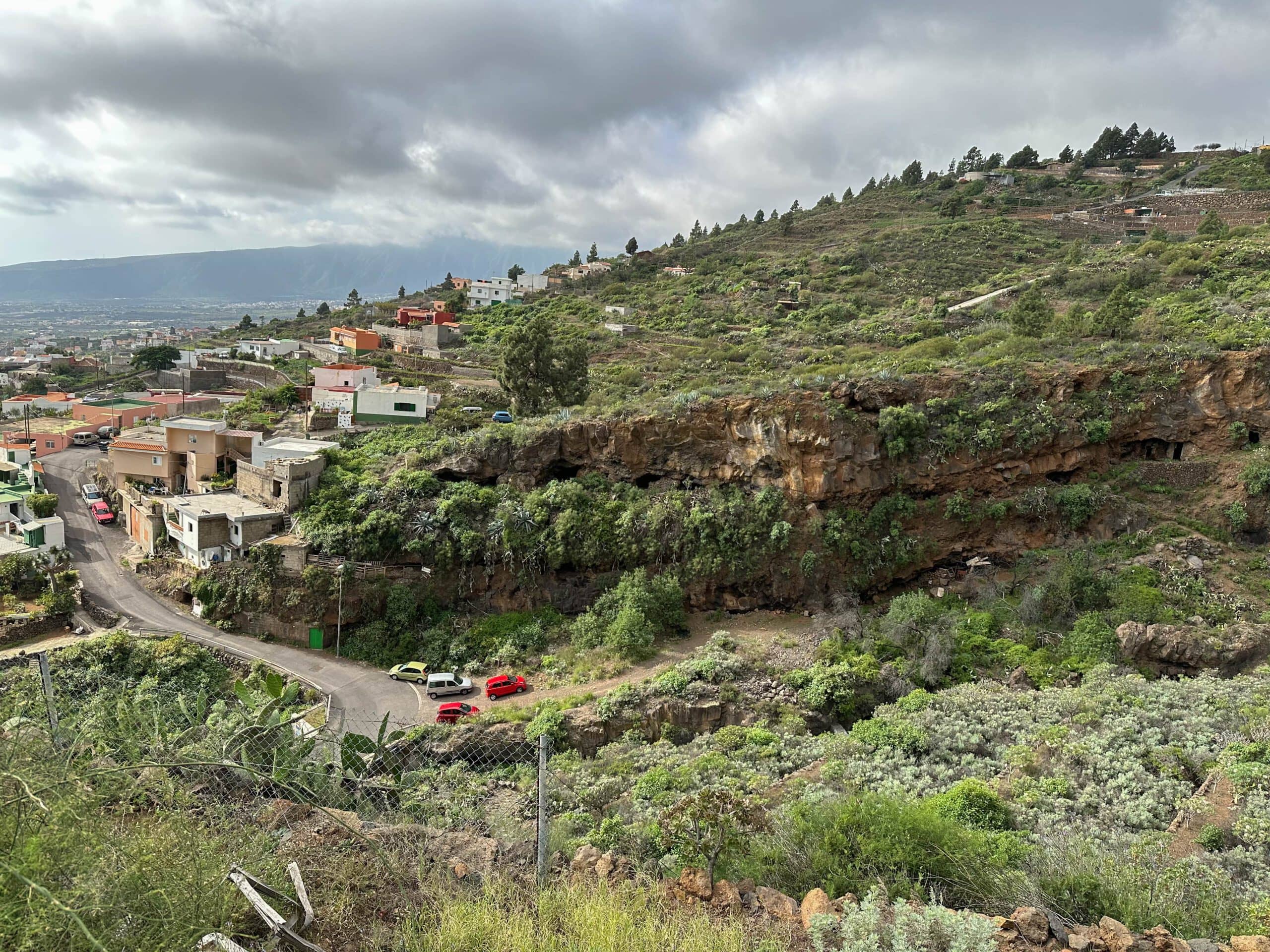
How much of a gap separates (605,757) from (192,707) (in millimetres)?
7519

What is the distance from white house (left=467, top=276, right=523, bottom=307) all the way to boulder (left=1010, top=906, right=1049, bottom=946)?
2422 inches

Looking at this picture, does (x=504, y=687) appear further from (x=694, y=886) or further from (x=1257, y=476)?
(x=1257, y=476)

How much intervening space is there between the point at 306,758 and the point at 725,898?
5212 millimetres

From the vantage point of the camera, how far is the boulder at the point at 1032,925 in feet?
14.1

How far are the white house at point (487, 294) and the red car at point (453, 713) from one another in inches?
2040

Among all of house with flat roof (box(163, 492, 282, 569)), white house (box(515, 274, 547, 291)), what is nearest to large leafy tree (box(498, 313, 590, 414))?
house with flat roof (box(163, 492, 282, 569))

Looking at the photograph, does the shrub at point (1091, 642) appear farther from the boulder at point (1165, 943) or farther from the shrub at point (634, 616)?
the boulder at point (1165, 943)

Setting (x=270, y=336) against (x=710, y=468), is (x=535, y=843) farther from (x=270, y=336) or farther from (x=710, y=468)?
(x=270, y=336)

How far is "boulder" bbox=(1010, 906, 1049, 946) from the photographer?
170 inches

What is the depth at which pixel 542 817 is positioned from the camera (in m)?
4.70

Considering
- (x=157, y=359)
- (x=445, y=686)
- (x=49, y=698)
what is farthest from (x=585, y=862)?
(x=157, y=359)

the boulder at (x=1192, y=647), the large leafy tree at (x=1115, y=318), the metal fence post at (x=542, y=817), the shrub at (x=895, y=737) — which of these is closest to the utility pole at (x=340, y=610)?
the shrub at (x=895, y=737)

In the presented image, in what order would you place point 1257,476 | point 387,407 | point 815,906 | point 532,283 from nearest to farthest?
point 815,906
point 1257,476
point 387,407
point 532,283

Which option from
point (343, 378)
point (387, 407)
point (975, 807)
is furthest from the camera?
point (343, 378)
